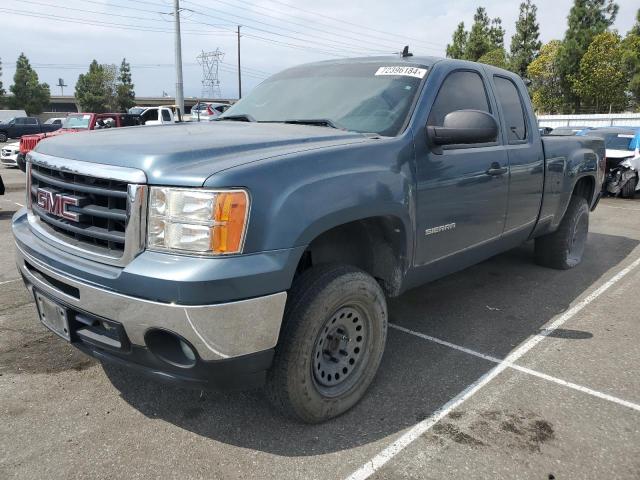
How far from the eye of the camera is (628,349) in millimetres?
3855

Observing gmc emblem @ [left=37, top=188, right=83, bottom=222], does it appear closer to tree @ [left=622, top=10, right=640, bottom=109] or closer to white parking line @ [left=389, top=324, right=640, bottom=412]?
white parking line @ [left=389, top=324, right=640, bottom=412]

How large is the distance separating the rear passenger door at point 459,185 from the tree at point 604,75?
3838cm

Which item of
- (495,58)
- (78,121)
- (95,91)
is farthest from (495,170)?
(95,91)

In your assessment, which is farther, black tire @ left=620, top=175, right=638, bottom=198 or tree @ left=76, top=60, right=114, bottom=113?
tree @ left=76, top=60, right=114, bottom=113

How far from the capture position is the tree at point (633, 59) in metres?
35.7

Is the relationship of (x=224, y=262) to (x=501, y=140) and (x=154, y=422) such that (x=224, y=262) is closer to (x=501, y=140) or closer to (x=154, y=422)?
(x=154, y=422)

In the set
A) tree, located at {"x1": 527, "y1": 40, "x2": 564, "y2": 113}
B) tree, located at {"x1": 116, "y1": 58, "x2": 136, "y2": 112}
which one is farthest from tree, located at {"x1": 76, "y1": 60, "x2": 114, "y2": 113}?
tree, located at {"x1": 527, "y1": 40, "x2": 564, "y2": 113}

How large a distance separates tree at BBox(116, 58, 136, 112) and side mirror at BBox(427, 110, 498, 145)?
7294 centimetres

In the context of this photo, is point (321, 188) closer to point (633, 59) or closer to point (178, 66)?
point (178, 66)

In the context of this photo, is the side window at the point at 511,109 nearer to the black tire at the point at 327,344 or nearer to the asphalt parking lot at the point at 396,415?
the asphalt parking lot at the point at 396,415

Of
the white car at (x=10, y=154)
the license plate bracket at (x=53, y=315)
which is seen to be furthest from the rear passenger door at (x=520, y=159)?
the white car at (x=10, y=154)

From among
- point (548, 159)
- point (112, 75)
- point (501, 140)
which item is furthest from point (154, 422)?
point (112, 75)

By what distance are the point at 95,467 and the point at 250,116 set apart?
97.7 inches

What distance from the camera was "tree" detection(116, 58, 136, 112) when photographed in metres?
71.8
